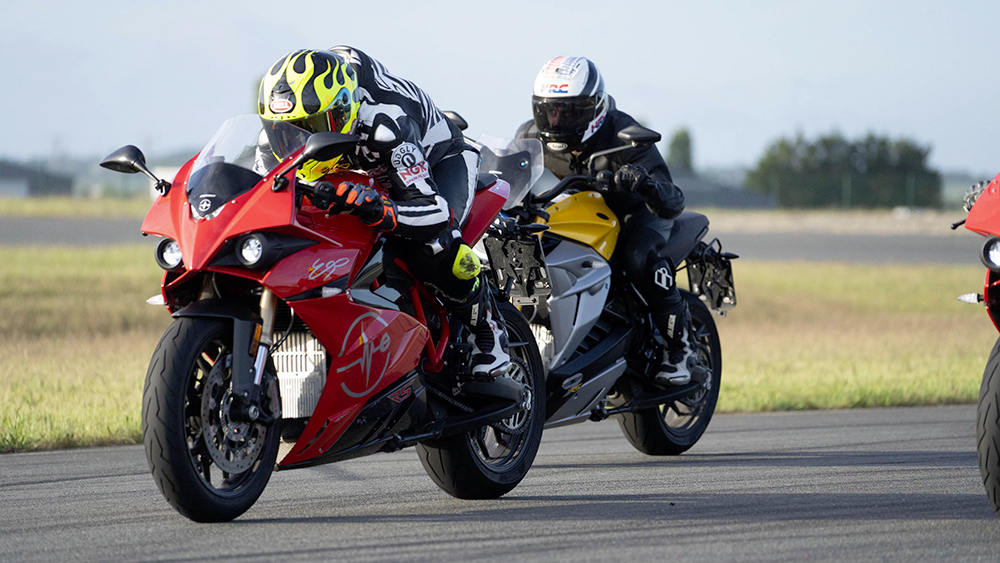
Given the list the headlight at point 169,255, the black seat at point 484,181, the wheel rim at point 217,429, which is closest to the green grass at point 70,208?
the black seat at point 484,181

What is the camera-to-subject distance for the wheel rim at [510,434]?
600 centimetres

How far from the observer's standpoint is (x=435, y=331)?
5730 mm

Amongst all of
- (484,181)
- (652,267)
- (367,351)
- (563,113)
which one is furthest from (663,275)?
(367,351)

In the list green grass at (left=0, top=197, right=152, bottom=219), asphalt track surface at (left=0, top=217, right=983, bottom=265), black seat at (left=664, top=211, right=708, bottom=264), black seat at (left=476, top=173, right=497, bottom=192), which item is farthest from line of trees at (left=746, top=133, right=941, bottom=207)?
black seat at (left=476, top=173, right=497, bottom=192)

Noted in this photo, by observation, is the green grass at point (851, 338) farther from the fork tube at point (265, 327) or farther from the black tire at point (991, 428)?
the fork tube at point (265, 327)

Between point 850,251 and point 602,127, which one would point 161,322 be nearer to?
point 602,127

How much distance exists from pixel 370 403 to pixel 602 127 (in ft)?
10.2

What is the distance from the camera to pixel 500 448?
614 cm

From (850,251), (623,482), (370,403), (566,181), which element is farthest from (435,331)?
(850,251)

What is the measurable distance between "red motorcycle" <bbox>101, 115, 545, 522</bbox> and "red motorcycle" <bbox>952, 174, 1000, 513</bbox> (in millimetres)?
2245

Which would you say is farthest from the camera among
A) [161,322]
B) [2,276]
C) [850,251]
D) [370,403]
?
[850,251]

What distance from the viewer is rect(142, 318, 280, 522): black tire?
447 centimetres

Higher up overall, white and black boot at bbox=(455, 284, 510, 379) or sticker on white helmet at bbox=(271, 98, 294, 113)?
sticker on white helmet at bbox=(271, 98, 294, 113)

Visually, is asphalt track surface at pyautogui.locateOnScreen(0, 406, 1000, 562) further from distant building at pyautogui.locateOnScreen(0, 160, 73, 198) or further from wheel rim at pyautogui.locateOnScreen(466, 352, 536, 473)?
distant building at pyautogui.locateOnScreen(0, 160, 73, 198)
